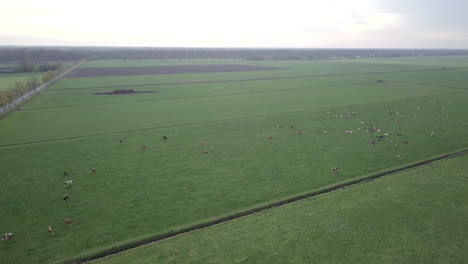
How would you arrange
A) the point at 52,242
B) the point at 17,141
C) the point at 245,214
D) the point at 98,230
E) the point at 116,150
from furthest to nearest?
the point at 17,141, the point at 116,150, the point at 245,214, the point at 98,230, the point at 52,242

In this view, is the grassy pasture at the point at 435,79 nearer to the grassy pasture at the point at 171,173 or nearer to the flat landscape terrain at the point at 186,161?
the flat landscape terrain at the point at 186,161

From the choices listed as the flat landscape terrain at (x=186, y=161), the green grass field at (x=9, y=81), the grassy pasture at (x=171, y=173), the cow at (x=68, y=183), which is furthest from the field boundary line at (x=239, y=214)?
the green grass field at (x=9, y=81)

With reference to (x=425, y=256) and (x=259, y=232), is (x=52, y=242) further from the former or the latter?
(x=425, y=256)

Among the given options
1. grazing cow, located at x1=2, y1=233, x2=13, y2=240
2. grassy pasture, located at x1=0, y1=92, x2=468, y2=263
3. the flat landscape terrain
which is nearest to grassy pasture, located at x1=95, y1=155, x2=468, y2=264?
the flat landscape terrain

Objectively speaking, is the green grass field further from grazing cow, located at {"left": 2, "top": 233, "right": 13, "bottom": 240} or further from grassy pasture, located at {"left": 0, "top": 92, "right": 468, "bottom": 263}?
grazing cow, located at {"left": 2, "top": 233, "right": 13, "bottom": 240}

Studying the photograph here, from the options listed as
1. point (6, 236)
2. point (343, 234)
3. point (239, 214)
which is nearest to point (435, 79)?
point (343, 234)

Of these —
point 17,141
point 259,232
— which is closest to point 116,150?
point 17,141

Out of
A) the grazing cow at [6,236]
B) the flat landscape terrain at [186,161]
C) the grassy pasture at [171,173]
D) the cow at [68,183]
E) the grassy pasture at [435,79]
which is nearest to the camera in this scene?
the grazing cow at [6,236]
